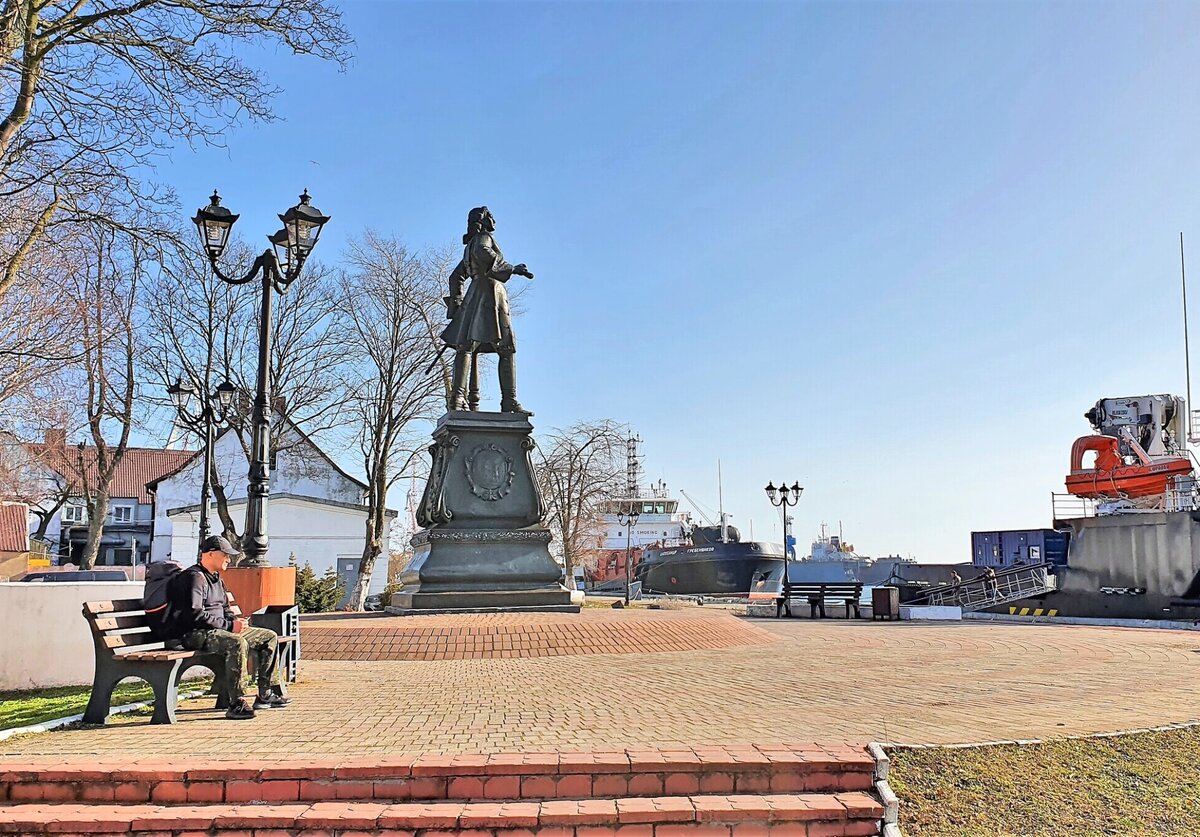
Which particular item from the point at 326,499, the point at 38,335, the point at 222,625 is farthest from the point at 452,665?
the point at 326,499

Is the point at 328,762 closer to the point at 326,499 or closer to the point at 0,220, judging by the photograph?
the point at 0,220

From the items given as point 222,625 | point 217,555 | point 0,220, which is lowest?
point 222,625

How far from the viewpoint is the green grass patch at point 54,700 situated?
6730 millimetres

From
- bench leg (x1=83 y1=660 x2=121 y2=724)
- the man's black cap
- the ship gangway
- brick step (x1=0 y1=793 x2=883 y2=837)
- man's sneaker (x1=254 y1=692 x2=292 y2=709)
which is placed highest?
the man's black cap

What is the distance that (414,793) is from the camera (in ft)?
15.2

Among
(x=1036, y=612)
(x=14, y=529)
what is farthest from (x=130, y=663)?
(x=14, y=529)

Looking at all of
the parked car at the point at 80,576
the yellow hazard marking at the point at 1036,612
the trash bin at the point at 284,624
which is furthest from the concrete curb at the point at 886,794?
the yellow hazard marking at the point at 1036,612

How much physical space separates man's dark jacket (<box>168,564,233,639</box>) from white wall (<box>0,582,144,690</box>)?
291cm

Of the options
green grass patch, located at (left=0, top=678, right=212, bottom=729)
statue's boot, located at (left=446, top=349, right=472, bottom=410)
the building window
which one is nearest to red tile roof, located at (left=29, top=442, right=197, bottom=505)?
the building window

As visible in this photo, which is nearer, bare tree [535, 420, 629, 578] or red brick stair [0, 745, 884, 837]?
red brick stair [0, 745, 884, 837]

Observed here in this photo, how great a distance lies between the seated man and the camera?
6.46 m

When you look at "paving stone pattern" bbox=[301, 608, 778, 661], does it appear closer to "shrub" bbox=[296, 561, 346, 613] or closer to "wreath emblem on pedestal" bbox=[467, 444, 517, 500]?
"wreath emblem on pedestal" bbox=[467, 444, 517, 500]

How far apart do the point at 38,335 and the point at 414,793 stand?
14902mm

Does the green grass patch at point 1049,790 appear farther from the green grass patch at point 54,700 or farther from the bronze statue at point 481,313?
the bronze statue at point 481,313
